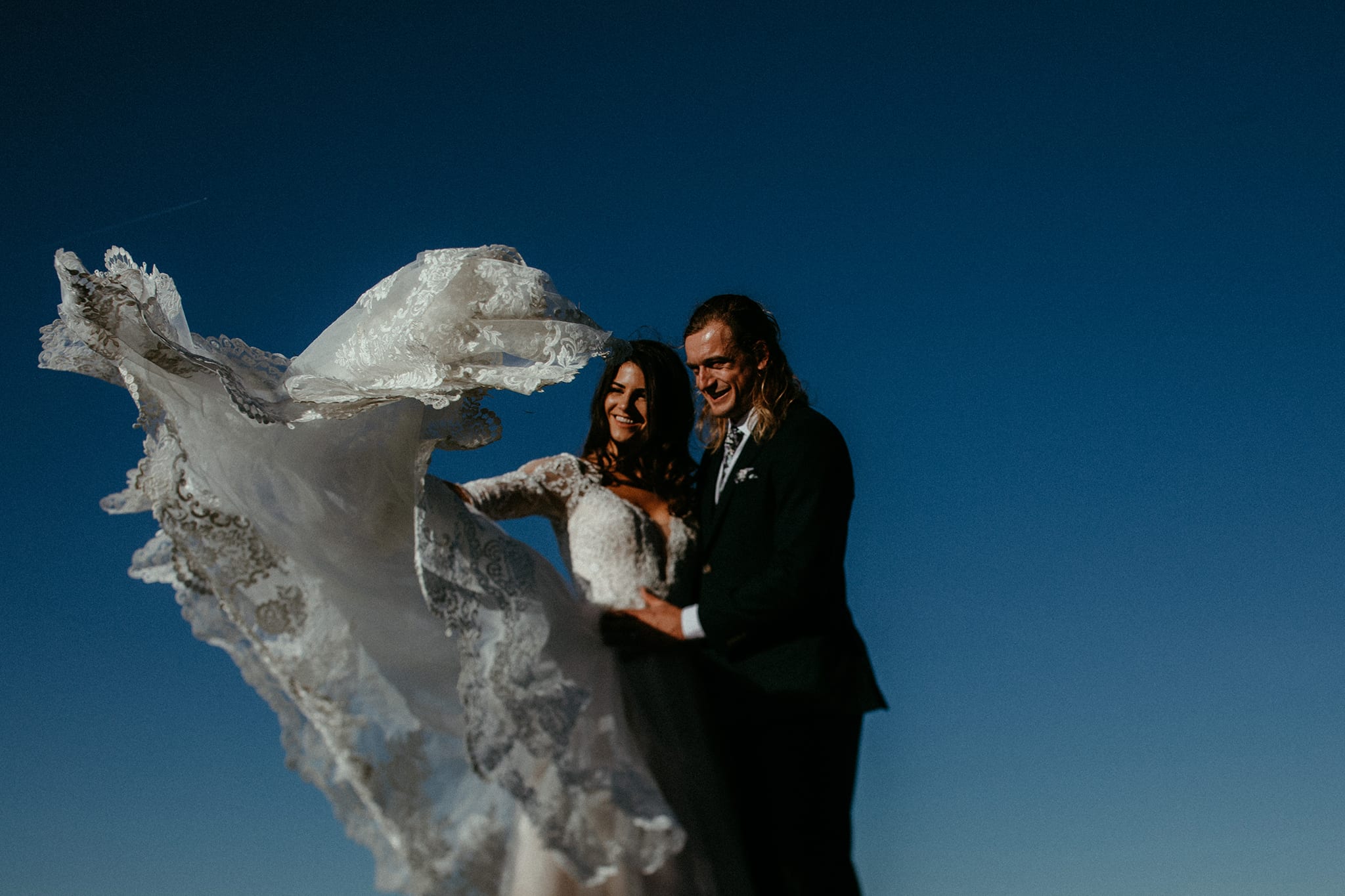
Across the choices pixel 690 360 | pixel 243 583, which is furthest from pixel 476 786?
pixel 690 360

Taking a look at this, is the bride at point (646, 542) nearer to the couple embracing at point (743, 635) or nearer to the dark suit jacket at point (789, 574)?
the couple embracing at point (743, 635)

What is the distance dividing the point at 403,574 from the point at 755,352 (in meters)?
1.46

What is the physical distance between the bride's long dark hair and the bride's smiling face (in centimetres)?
1

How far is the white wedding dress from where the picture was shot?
137 inches

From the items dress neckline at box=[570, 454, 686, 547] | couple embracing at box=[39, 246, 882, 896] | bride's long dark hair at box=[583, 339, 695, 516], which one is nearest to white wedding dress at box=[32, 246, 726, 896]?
couple embracing at box=[39, 246, 882, 896]

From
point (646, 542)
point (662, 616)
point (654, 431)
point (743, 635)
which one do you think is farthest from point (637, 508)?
point (743, 635)

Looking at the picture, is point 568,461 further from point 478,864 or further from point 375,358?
point 478,864

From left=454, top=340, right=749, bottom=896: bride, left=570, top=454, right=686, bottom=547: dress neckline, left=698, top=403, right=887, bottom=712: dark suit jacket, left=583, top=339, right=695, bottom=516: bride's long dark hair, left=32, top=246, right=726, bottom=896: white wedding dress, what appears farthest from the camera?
left=583, top=339, right=695, bottom=516: bride's long dark hair

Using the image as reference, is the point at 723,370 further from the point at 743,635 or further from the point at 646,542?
the point at 743,635

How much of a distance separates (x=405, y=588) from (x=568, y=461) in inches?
33.2

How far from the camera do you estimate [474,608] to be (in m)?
3.65

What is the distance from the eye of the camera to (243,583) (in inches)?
149

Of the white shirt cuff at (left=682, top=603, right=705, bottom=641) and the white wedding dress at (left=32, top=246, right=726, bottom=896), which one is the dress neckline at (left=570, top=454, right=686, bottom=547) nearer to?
the white wedding dress at (left=32, top=246, right=726, bottom=896)

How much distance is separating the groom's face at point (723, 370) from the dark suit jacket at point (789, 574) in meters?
0.24
